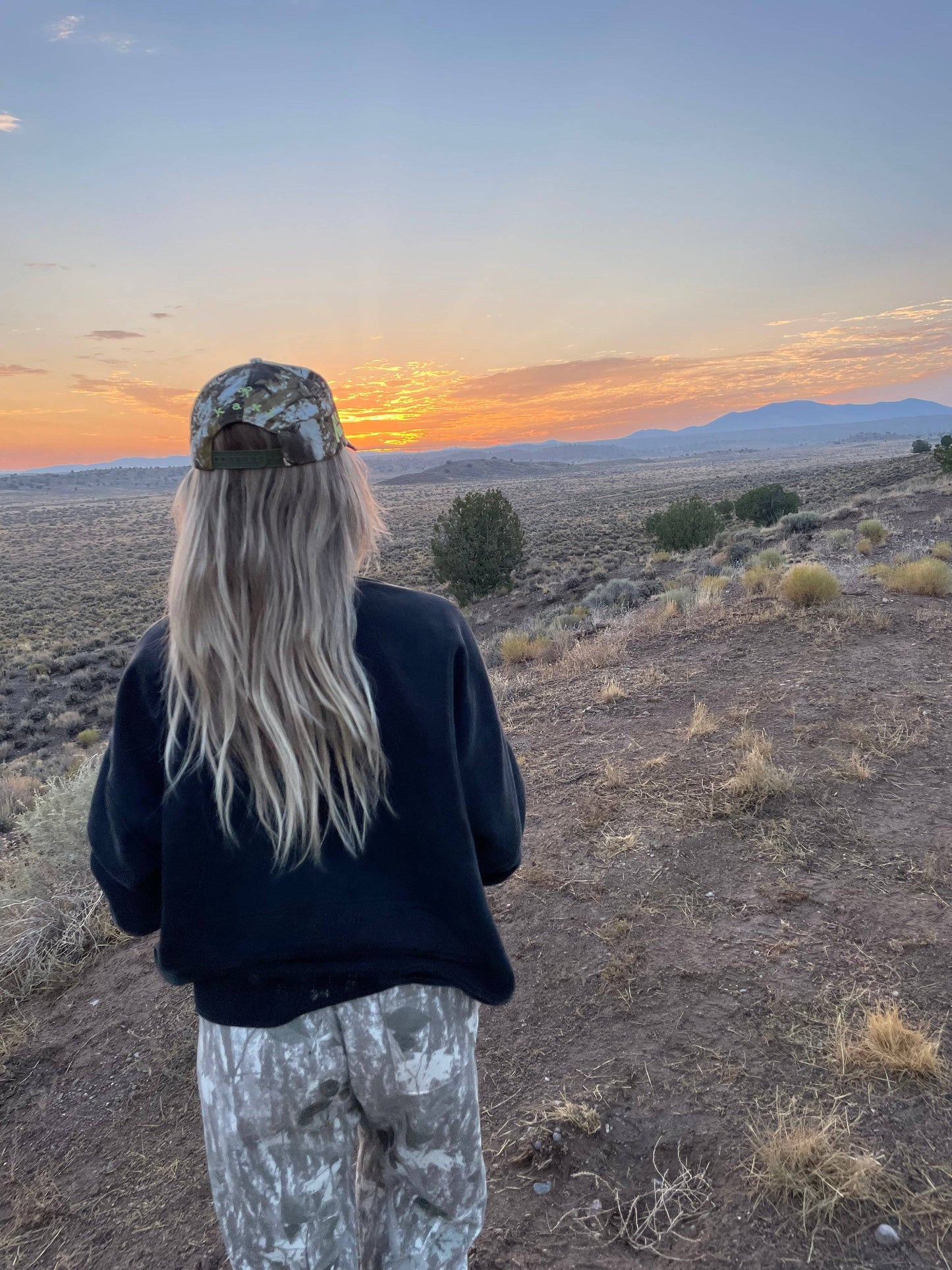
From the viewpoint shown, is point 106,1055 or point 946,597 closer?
point 106,1055

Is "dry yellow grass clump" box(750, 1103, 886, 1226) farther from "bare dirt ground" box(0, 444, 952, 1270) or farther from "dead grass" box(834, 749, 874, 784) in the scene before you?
"dead grass" box(834, 749, 874, 784)

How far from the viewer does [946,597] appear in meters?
8.35

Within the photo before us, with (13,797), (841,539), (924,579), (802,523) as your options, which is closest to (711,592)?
(924,579)

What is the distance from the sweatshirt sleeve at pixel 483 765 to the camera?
132cm

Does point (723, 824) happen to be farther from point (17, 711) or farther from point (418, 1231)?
point (17, 711)

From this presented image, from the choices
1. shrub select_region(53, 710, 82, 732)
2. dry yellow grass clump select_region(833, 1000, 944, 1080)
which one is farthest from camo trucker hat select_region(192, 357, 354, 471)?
shrub select_region(53, 710, 82, 732)

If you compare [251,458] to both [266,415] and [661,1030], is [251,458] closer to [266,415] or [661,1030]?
[266,415]

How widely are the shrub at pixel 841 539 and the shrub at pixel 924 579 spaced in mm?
5332

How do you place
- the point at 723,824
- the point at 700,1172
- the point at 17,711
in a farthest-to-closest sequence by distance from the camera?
the point at 17,711, the point at 723,824, the point at 700,1172

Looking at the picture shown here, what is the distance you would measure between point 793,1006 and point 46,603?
3347cm

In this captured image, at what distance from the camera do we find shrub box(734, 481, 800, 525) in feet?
90.2

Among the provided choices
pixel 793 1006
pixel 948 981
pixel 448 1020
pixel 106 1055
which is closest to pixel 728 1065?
pixel 793 1006

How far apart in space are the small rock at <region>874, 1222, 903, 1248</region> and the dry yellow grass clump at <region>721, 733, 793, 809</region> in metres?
2.54

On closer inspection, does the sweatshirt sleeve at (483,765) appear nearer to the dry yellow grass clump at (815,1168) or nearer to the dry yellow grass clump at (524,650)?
the dry yellow grass clump at (815,1168)
